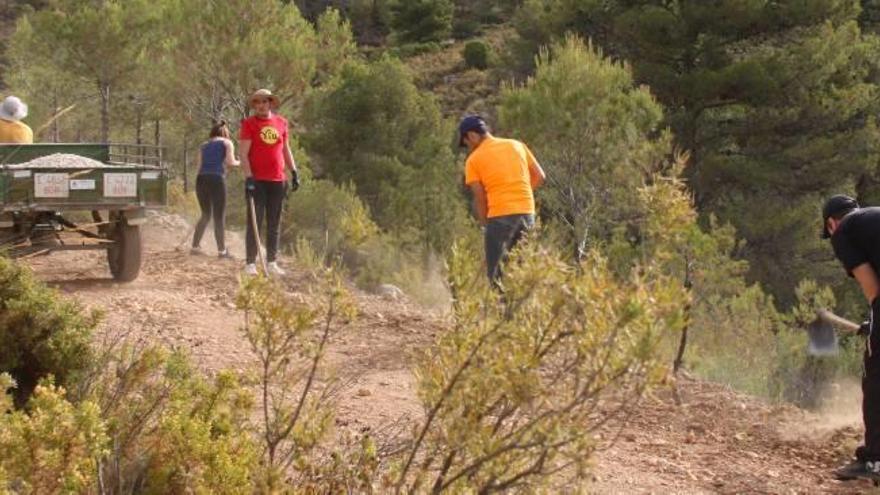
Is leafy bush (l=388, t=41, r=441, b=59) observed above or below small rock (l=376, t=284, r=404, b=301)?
above

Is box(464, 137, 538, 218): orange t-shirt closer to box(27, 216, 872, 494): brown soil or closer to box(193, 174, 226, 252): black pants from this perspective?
box(27, 216, 872, 494): brown soil

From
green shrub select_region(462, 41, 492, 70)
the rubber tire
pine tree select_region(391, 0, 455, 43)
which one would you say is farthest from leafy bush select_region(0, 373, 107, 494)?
pine tree select_region(391, 0, 455, 43)

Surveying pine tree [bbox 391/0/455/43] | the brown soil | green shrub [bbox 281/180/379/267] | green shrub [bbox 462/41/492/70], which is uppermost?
pine tree [bbox 391/0/455/43]

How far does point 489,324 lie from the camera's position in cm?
319

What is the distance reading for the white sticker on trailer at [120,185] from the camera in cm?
879

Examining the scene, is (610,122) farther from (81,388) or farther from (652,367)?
(652,367)

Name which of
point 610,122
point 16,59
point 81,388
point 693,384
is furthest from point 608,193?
point 16,59

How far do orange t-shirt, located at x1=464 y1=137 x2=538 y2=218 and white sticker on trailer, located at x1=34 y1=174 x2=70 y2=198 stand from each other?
10.5 feet

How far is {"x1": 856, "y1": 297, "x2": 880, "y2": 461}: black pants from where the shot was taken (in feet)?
17.5

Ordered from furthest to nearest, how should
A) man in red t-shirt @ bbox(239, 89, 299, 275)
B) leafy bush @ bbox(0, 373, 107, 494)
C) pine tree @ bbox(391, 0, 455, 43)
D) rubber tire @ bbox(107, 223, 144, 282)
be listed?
pine tree @ bbox(391, 0, 455, 43) < man in red t-shirt @ bbox(239, 89, 299, 275) < rubber tire @ bbox(107, 223, 144, 282) < leafy bush @ bbox(0, 373, 107, 494)

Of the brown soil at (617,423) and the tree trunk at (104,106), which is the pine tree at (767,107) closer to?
the tree trunk at (104,106)

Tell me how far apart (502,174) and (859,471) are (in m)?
2.82

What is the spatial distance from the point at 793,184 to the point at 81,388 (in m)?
17.8

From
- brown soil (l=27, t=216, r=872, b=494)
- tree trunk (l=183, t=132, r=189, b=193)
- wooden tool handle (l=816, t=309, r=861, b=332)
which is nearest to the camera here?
brown soil (l=27, t=216, r=872, b=494)
